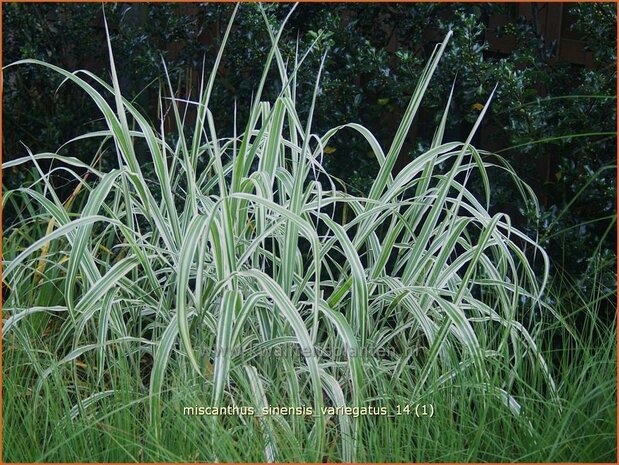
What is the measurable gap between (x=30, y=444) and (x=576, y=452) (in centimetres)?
117

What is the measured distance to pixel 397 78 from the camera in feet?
9.75

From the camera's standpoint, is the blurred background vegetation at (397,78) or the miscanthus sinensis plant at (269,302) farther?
the blurred background vegetation at (397,78)

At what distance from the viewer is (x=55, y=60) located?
3641mm

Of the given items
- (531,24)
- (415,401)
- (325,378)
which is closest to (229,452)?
(325,378)

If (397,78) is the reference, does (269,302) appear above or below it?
below

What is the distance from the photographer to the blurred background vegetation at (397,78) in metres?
2.68

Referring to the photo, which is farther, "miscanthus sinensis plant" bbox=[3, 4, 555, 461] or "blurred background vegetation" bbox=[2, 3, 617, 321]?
"blurred background vegetation" bbox=[2, 3, 617, 321]

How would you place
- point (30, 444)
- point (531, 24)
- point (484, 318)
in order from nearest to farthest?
point (30, 444) < point (484, 318) < point (531, 24)

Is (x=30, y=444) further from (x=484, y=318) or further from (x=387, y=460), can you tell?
(x=484, y=318)

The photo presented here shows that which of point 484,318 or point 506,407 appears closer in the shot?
point 506,407

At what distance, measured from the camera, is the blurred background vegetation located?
268cm

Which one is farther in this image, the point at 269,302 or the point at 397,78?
the point at 397,78

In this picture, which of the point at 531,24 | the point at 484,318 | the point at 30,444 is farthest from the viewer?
the point at 531,24

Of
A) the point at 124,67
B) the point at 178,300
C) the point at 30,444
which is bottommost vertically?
the point at 30,444
